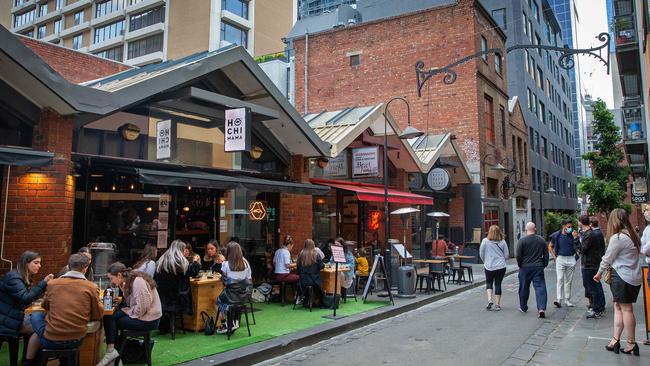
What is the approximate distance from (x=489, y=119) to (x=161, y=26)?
106 feet

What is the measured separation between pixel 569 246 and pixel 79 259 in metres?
9.25

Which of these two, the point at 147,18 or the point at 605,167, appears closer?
the point at 605,167

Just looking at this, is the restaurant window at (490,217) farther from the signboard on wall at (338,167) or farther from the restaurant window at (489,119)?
the signboard on wall at (338,167)

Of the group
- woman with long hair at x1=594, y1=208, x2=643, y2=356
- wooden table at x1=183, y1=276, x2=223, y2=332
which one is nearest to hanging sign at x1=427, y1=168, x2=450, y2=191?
woman with long hair at x1=594, y1=208, x2=643, y2=356

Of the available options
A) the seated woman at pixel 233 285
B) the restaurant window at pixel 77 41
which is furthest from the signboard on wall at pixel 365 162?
the restaurant window at pixel 77 41

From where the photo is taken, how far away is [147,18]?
1817 inches

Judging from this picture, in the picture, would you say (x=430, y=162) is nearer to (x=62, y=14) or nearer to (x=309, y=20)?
(x=309, y=20)

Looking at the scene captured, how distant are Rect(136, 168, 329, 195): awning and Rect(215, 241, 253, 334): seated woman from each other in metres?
1.39

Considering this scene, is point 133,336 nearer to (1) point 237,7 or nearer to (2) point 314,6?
(1) point 237,7

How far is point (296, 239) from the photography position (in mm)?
12430

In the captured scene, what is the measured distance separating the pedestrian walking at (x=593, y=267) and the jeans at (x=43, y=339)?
8.48 meters

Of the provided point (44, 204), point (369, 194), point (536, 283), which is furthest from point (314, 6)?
point (44, 204)

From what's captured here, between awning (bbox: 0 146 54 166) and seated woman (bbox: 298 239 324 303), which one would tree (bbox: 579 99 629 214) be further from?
awning (bbox: 0 146 54 166)

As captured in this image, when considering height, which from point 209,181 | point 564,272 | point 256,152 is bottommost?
point 564,272
